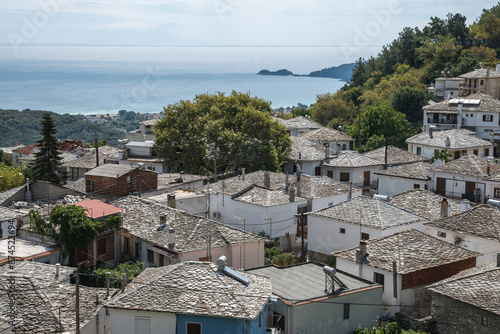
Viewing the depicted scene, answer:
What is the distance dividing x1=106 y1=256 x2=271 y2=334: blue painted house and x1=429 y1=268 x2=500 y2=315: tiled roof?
568cm

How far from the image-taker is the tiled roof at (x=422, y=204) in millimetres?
31828

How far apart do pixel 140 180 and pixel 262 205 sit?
8962 millimetres

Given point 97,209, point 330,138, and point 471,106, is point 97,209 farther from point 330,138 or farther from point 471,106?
point 471,106

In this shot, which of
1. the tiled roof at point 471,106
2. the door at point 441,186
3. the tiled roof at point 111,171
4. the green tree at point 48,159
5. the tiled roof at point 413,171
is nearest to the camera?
the tiled roof at point 111,171

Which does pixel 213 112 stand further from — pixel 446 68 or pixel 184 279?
pixel 446 68

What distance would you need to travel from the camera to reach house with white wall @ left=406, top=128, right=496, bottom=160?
168ft

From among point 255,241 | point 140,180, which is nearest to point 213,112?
point 140,180

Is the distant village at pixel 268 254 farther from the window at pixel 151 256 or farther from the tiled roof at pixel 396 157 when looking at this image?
the tiled roof at pixel 396 157

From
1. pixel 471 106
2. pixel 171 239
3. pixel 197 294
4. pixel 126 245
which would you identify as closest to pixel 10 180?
pixel 126 245

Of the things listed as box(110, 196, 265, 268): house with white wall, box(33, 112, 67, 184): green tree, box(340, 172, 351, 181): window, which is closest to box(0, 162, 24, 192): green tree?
box(33, 112, 67, 184): green tree

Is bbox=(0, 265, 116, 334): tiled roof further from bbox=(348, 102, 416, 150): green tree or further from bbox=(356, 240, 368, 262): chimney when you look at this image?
bbox=(348, 102, 416, 150): green tree

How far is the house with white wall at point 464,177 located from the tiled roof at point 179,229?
17079mm

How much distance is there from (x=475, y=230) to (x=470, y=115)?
35.6 metres

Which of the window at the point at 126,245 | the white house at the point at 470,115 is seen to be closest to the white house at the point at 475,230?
the window at the point at 126,245
